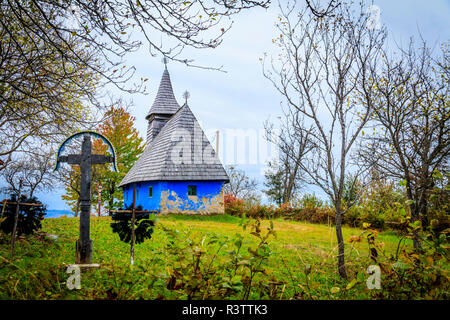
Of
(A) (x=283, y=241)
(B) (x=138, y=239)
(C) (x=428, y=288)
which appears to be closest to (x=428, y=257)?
(C) (x=428, y=288)

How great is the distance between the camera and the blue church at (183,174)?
53.6 ft

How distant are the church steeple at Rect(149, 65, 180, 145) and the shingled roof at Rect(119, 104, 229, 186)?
437 centimetres

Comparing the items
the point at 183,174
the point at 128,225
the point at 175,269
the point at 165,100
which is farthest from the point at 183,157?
the point at 175,269

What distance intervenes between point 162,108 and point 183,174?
8.84m

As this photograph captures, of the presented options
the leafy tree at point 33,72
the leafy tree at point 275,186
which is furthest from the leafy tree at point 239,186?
the leafy tree at point 33,72

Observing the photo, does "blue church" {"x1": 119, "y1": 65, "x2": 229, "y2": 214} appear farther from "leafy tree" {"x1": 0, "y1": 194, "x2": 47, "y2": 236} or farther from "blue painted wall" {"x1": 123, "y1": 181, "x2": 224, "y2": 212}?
"leafy tree" {"x1": 0, "y1": 194, "x2": 47, "y2": 236}

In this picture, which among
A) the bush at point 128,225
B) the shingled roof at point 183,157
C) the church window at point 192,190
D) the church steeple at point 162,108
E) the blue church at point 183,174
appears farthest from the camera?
the church steeple at point 162,108

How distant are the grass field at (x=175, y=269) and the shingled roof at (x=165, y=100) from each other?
1276 cm

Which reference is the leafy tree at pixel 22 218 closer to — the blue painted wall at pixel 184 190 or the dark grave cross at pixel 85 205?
the dark grave cross at pixel 85 205

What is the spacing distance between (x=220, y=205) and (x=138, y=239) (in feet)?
38.3

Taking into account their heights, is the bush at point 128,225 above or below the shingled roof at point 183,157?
below

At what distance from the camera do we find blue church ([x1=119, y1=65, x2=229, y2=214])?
53.6 feet
